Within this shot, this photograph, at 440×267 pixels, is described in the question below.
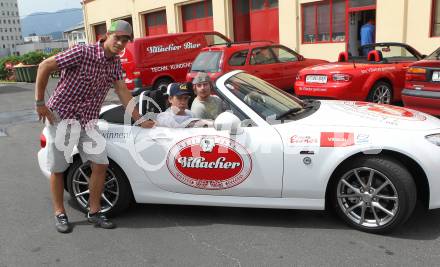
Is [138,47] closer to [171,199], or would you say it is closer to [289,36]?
[289,36]

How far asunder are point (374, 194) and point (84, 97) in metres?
2.56

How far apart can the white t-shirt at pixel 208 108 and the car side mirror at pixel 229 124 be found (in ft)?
1.69

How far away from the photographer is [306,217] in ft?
13.3

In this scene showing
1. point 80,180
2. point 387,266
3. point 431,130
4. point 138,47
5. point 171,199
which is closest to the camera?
point 387,266

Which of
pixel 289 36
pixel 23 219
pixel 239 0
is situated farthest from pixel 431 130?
pixel 239 0

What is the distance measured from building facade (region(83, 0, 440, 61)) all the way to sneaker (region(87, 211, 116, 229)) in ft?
35.5

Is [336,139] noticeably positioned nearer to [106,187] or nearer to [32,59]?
A: [106,187]

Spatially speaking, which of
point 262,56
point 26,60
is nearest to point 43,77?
point 262,56

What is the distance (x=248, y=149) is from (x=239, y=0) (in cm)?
1672

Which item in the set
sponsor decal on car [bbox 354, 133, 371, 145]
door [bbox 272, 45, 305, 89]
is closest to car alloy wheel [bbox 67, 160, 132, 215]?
sponsor decal on car [bbox 354, 133, 371, 145]

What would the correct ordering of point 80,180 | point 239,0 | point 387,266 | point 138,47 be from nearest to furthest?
1. point 387,266
2. point 80,180
3. point 138,47
4. point 239,0

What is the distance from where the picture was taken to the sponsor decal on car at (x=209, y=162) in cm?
375

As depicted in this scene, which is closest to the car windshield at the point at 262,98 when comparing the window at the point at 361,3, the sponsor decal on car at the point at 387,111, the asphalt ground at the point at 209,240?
the sponsor decal on car at the point at 387,111

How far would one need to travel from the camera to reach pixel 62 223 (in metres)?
4.06
